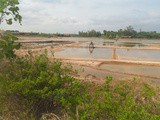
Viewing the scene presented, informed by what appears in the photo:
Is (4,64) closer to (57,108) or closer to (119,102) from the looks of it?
(57,108)

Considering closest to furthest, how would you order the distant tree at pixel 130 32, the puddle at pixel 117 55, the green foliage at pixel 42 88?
the green foliage at pixel 42 88, the puddle at pixel 117 55, the distant tree at pixel 130 32

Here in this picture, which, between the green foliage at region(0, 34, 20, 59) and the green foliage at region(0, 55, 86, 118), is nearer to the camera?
the green foliage at region(0, 55, 86, 118)

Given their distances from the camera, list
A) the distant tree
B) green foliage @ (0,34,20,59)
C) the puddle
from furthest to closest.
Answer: the distant tree
the puddle
green foliage @ (0,34,20,59)

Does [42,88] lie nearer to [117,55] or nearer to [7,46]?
[7,46]

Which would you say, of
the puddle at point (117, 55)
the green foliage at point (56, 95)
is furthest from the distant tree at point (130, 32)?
the green foliage at point (56, 95)

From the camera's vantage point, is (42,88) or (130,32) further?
(130,32)

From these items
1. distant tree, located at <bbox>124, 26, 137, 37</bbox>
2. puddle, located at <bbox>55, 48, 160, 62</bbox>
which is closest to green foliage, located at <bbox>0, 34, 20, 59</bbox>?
puddle, located at <bbox>55, 48, 160, 62</bbox>

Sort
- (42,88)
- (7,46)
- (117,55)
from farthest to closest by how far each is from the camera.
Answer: (117,55)
(7,46)
(42,88)

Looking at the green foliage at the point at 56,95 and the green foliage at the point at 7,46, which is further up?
the green foliage at the point at 7,46

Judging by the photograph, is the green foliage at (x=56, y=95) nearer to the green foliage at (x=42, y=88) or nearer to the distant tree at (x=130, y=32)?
the green foliage at (x=42, y=88)

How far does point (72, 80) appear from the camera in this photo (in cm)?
547

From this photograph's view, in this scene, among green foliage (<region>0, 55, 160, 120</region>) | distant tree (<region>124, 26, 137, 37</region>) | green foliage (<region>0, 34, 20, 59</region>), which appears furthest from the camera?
distant tree (<region>124, 26, 137, 37</region>)

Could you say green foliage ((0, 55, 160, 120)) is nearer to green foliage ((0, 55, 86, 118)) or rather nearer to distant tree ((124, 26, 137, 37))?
green foliage ((0, 55, 86, 118))

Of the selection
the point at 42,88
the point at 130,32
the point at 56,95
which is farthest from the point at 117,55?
the point at 130,32
